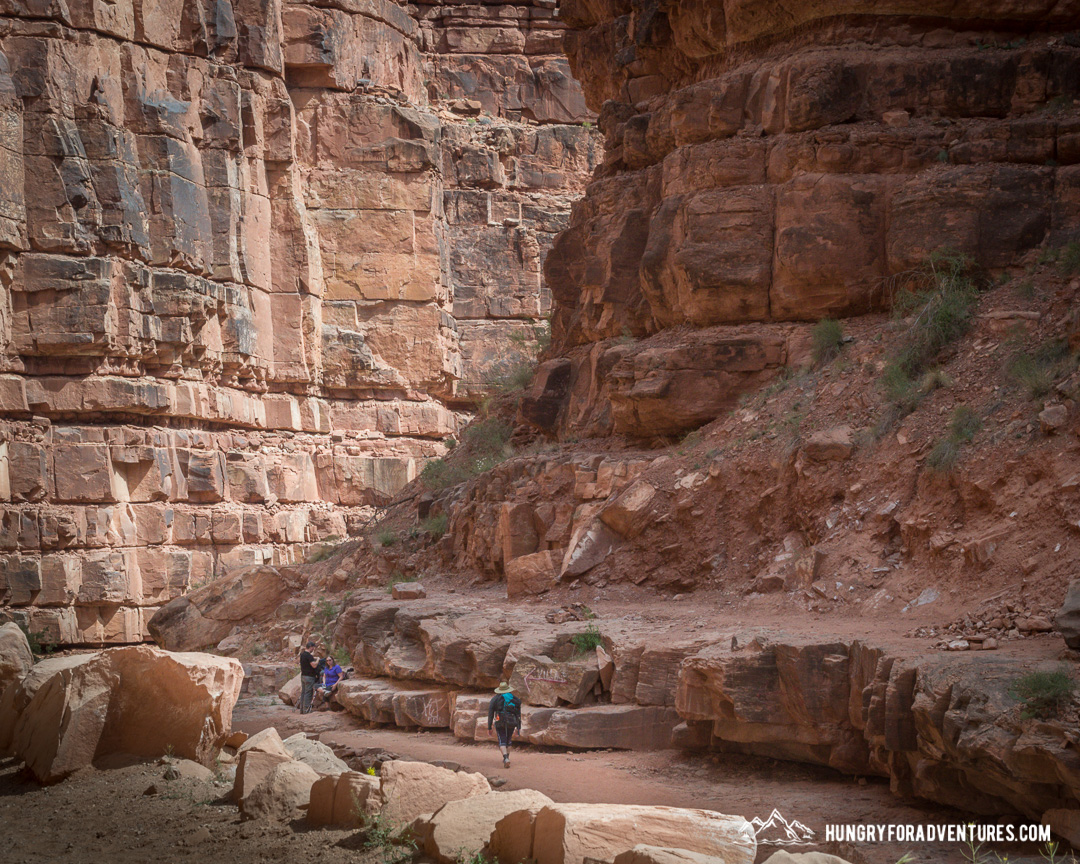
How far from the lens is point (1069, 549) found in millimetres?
9500

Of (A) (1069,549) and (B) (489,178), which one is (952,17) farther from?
(B) (489,178)

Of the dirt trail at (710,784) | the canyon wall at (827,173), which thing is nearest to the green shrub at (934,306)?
the canyon wall at (827,173)

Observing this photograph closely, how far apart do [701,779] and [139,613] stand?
1913 centimetres

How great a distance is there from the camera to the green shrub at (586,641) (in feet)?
41.3

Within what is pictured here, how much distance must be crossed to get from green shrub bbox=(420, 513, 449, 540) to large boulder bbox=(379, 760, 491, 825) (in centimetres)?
933

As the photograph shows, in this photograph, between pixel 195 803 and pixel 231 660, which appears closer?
pixel 195 803

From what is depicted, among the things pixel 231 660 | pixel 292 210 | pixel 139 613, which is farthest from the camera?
pixel 292 210

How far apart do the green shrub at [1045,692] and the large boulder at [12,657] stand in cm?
1325

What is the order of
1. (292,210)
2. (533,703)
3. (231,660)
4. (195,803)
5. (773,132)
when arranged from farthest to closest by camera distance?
(292,210)
(773,132)
(231,660)
(533,703)
(195,803)

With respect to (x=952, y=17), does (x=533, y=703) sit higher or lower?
lower

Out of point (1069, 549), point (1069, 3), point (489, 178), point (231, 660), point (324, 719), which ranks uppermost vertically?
point (489, 178)

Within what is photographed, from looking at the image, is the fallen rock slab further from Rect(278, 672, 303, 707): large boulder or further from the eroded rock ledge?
Rect(278, 672, 303, 707): large boulder

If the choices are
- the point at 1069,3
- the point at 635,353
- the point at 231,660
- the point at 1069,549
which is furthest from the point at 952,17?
the point at 231,660

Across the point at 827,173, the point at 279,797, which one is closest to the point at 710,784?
the point at 279,797
